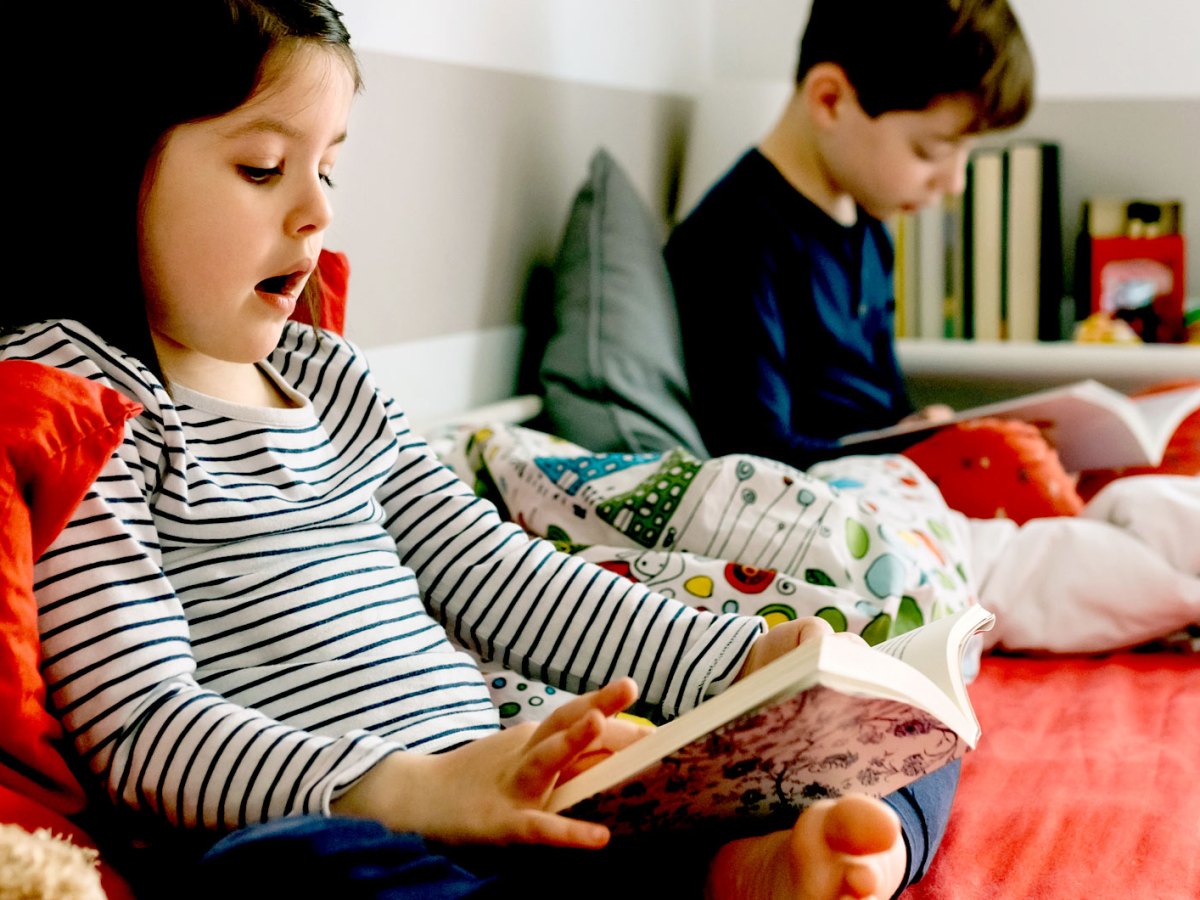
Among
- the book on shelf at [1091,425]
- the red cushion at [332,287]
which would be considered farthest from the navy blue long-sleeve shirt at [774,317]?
the red cushion at [332,287]

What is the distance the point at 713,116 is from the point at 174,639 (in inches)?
59.0

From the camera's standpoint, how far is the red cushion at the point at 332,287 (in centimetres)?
94

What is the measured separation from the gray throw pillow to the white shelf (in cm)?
62

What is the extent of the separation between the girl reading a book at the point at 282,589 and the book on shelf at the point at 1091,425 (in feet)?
2.35

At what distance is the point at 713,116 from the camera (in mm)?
1972

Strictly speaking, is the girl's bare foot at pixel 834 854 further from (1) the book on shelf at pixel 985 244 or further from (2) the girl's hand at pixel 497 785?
(1) the book on shelf at pixel 985 244

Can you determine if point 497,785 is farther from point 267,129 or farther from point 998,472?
point 998,472

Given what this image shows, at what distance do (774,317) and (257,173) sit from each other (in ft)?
3.02

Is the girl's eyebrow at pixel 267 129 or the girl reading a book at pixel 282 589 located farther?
the girl's eyebrow at pixel 267 129

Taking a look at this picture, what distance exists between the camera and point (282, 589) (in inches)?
29.0

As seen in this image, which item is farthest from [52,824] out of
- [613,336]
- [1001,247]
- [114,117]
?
[1001,247]

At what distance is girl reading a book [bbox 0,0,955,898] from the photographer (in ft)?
1.95

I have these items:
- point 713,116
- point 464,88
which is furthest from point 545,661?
point 713,116

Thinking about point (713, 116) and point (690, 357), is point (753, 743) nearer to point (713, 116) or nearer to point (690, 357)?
point (690, 357)
